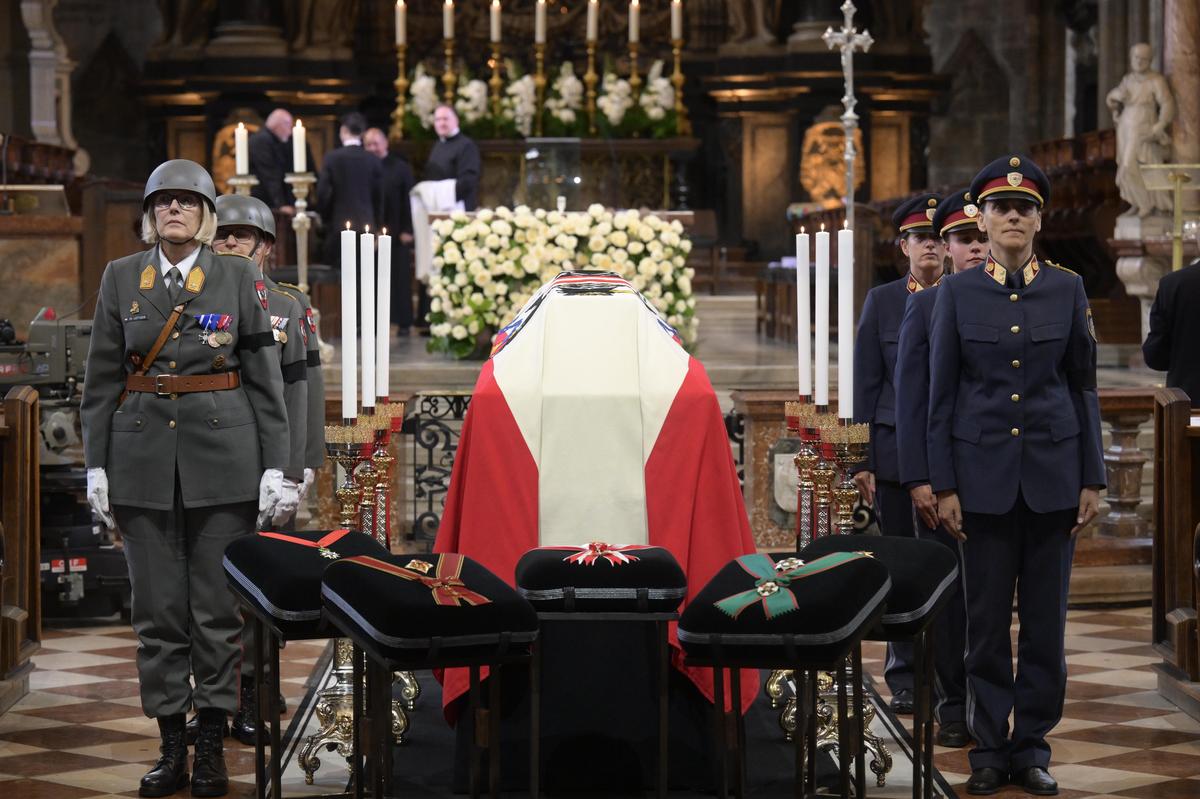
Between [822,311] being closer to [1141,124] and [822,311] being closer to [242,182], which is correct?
[242,182]

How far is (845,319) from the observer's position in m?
4.70

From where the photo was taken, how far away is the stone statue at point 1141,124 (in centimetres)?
1302

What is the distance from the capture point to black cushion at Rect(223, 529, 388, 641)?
4125 millimetres

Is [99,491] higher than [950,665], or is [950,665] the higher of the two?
[99,491]

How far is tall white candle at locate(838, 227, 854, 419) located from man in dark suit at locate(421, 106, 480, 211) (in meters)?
8.70

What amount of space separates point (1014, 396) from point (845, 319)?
1.76 ft

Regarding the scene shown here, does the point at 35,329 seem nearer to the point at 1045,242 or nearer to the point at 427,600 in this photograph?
the point at 427,600

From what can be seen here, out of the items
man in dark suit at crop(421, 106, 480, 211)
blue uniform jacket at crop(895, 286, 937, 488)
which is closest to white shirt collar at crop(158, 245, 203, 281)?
blue uniform jacket at crop(895, 286, 937, 488)

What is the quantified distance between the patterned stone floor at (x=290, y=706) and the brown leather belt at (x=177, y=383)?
1.09 meters

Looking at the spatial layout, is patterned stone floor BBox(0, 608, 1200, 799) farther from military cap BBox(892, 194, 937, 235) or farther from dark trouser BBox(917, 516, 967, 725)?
military cap BBox(892, 194, 937, 235)

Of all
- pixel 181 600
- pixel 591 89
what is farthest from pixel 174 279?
pixel 591 89

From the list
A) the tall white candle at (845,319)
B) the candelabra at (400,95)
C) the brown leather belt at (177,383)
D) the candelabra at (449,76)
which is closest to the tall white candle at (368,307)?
the brown leather belt at (177,383)

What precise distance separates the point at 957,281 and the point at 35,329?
12.6 feet

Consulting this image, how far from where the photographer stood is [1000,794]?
4793mm
